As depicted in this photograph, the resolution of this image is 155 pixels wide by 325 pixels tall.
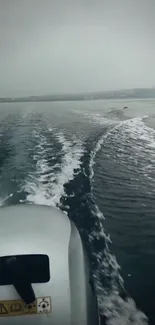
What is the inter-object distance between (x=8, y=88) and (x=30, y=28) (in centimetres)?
47

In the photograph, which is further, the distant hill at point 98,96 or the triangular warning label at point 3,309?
the distant hill at point 98,96

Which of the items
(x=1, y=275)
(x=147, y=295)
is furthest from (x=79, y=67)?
(x=1, y=275)

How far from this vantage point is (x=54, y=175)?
234 centimetres

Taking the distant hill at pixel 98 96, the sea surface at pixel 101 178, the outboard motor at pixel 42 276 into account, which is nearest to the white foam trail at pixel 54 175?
the sea surface at pixel 101 178

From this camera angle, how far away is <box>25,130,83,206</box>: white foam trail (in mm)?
2100

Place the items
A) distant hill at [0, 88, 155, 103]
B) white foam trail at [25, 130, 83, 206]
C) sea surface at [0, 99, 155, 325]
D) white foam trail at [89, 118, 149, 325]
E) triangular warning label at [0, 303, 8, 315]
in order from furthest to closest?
distant hill at [0, 88, 155, 103] < white foam trail at [25, 130, 83, 206] < sea surface at [0, 99, 155, 325] < white foam trail at [89, 118, 149, 325] < triangular warning label at [0, 303, 8, 315]

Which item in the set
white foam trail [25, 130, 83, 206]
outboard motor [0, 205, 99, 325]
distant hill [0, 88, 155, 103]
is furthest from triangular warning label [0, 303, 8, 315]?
distant hill [0, 88, 155, 103]

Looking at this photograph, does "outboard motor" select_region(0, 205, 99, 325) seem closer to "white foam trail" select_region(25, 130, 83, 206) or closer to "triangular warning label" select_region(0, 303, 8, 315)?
"triangular warning label" select_region(0, 303, 8, 315)

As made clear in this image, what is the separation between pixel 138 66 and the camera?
2.76 meters

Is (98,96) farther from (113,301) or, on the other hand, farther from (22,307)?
(22,307)

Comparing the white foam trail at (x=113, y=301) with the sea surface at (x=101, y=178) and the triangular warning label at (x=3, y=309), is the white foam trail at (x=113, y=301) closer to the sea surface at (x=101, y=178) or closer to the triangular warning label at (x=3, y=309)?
the sea surface at (x=101, y=178)

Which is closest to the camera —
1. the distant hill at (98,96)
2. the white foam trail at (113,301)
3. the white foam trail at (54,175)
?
the white foam trail at (113,301)

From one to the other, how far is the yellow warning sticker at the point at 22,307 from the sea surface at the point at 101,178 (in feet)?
1.74

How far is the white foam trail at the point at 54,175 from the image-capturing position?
2100 mm
